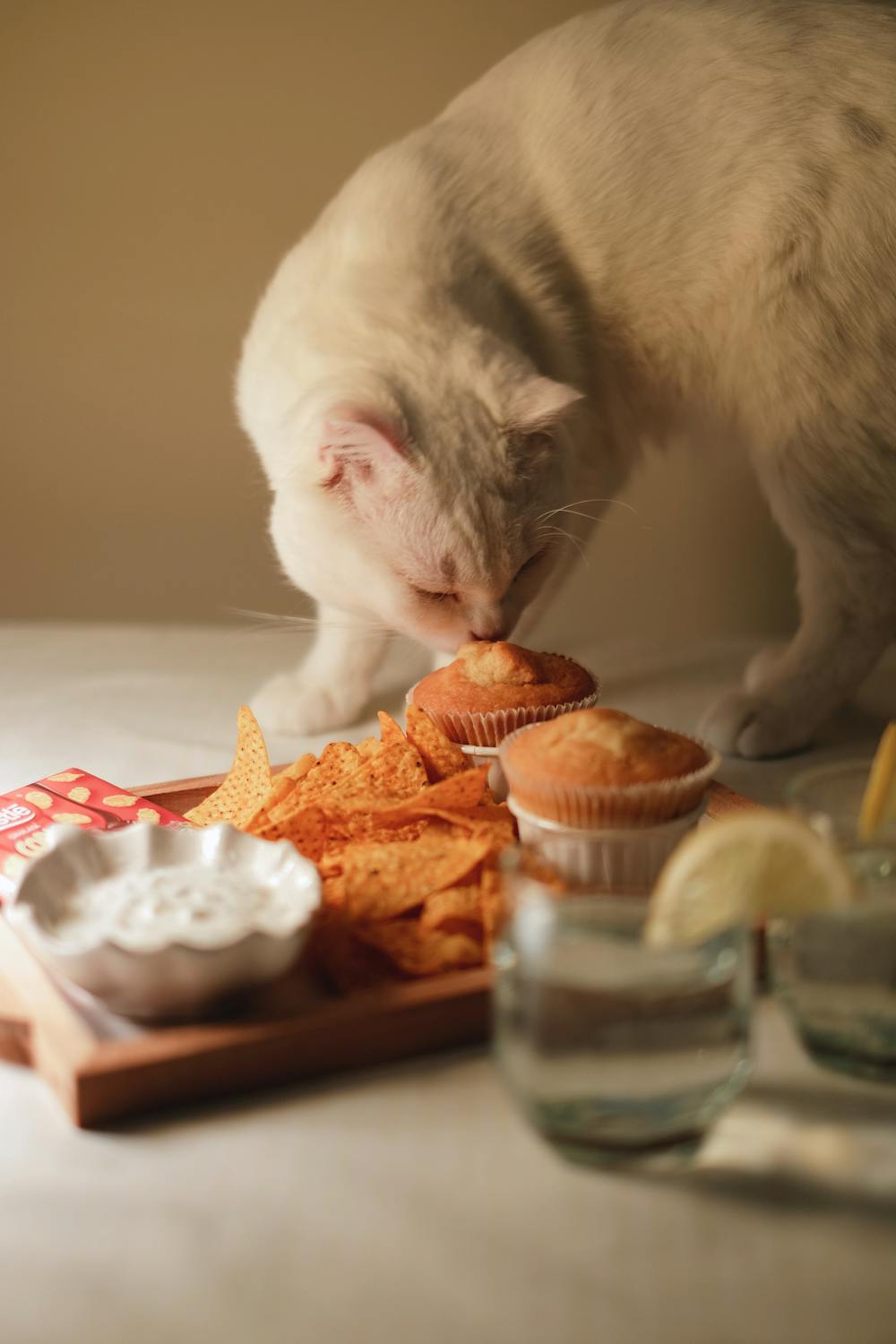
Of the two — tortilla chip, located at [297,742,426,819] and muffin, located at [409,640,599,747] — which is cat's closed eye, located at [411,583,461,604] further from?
tortilla chip, located at [297,742,426,819]

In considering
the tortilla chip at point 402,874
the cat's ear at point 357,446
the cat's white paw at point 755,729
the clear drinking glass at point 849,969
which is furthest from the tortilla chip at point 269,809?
the cat's white paw at point 755,729

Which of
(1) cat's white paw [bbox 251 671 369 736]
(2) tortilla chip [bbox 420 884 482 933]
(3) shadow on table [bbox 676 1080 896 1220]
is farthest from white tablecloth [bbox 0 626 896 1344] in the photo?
(1) cat's white paw [bbox 251 671 369 736]

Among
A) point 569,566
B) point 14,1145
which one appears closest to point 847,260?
point 569,566

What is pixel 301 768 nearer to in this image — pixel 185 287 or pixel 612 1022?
pixel 612 1022

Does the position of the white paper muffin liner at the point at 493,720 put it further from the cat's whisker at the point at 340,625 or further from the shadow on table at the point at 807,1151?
the shadow on table at the point at 807,1151

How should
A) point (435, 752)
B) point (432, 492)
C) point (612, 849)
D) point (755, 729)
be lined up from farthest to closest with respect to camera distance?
point (755, 729), point (432, 492), point (435, 752), point (612, 849)

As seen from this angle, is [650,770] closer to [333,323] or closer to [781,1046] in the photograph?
[781,1046]

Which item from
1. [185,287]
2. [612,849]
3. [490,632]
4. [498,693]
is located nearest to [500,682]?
[498,693]
